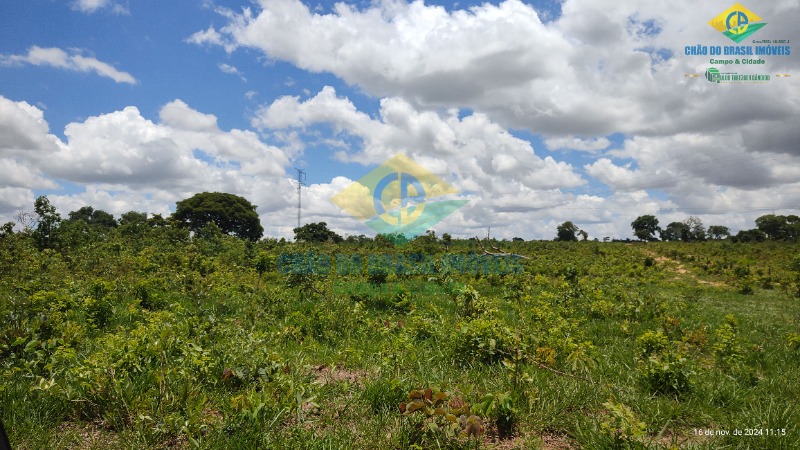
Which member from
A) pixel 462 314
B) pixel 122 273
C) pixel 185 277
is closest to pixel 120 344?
pixel 462 314

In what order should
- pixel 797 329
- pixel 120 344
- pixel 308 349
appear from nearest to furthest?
1. pixel 120 344
2. pixel 308 349
3. pixel 797 329

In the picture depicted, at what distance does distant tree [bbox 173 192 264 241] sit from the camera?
54.1 meters

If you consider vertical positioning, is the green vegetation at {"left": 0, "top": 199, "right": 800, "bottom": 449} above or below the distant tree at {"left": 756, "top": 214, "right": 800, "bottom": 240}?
below

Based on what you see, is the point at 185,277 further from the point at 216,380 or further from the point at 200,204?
the point at 200,204

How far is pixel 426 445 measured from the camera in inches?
150

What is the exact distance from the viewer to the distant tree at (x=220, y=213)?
178ft

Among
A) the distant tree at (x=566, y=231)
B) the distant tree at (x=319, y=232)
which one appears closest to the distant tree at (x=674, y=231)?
the distant tree at (x=566, y=231)

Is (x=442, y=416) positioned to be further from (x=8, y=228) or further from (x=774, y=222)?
(x=774, y=222)

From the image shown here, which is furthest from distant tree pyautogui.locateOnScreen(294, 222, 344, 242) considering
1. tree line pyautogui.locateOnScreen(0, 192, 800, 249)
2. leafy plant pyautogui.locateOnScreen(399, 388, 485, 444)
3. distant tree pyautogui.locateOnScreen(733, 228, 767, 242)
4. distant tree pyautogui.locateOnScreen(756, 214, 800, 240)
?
distant tree pyautogui.locateOnScreen(756, 214, 800, 240)

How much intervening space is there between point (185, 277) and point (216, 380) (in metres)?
8.17

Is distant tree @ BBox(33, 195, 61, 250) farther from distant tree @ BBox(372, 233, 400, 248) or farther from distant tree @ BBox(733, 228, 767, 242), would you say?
distant tree @ BBox(733, 228, 767, 242)

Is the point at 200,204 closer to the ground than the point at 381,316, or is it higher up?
higher up

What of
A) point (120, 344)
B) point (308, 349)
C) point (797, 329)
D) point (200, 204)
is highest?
point (200, 204)

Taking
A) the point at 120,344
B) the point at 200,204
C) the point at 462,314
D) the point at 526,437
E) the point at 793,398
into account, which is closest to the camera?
the point at 526,437
